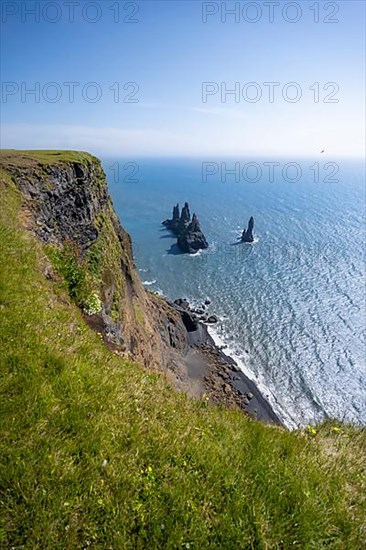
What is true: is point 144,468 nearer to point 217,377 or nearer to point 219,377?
point 217,377

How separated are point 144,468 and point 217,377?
50.5 m

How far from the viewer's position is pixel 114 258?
4069 cm

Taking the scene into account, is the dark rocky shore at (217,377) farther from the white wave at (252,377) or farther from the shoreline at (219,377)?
the white wave at (252,377)

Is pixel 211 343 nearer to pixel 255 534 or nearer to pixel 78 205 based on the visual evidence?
pixel 78 205

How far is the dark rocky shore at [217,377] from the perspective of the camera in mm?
47156

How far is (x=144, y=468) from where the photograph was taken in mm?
4867

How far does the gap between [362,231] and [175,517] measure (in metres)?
157

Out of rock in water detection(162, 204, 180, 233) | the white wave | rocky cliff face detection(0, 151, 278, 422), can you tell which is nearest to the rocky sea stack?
rock in water detection(162, 204, 180, 233)

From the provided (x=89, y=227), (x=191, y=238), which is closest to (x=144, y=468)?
(x=89, y=227)

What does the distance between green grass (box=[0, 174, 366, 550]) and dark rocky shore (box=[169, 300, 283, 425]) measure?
3821 centimetres

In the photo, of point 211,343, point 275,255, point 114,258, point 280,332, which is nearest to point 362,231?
point 275,255

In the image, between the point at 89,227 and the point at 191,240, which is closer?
the point at 89,227

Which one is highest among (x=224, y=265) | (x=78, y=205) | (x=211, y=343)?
(x=78, y=205)

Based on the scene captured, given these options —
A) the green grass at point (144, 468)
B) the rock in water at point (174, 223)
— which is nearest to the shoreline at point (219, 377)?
the green grass at point (144, 468)
